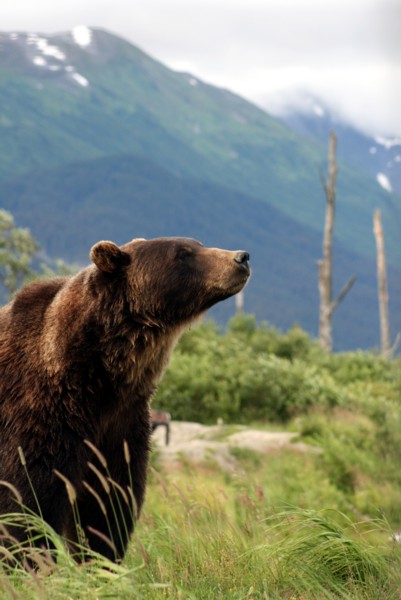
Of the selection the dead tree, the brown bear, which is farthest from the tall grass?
the dead tree

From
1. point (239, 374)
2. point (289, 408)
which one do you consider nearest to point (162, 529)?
point (289, 408)

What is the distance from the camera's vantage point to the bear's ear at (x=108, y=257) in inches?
190

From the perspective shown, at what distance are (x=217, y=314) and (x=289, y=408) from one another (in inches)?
6517

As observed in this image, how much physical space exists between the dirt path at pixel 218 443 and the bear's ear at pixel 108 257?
22.3 ft

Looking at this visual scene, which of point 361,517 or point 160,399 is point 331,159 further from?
point 361,517

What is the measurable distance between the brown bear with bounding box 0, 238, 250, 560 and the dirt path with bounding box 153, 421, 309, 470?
6758mm

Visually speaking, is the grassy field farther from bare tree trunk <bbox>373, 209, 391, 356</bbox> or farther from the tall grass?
bare tree trunk <bbox>373, 209, 391, 356</bbox>

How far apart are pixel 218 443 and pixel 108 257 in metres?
8.63

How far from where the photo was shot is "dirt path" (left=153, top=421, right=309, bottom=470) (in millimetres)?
12435

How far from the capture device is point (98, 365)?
4.74 metres

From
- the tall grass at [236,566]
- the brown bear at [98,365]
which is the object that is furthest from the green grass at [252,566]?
the brown bear at [98,365]

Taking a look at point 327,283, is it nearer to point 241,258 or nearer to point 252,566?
point 241,258

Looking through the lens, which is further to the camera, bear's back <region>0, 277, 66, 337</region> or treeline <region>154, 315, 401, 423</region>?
treeline <region>154, 315, 401, 423</region>

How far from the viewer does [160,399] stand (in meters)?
17.0
